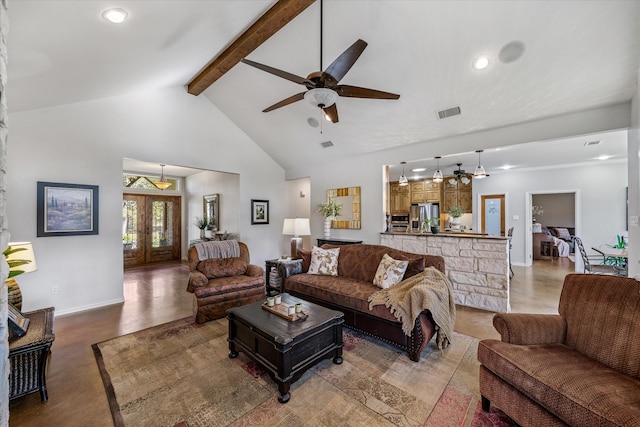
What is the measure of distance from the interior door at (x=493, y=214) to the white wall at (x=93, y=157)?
7.11 meters

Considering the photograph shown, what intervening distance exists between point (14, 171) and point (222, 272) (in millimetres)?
2958

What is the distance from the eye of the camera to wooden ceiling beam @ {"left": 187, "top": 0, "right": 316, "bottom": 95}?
2.74 meters

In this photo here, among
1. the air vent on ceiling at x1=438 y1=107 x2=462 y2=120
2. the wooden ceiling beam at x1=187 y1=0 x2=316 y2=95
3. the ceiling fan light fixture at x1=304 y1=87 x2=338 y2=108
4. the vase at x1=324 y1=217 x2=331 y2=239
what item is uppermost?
the wooden ceiling beam at x1=187 y1=0 x2=316 y2=95

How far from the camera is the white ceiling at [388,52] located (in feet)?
7.34

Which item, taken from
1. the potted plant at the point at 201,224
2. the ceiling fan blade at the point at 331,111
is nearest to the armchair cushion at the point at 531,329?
the ceiling fan blade at the point at 331,111

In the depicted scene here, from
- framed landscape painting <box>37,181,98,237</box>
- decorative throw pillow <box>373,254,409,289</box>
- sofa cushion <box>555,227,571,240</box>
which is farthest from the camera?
sofa cushion <box>555,227,571,240</box>

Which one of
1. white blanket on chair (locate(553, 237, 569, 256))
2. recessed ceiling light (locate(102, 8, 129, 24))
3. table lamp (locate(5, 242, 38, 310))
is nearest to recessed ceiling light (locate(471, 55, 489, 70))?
recessed ceiling light (locate(102, 8, 129, 24))

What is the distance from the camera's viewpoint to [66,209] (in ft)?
12.5

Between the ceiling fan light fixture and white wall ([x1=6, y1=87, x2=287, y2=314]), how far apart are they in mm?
3619

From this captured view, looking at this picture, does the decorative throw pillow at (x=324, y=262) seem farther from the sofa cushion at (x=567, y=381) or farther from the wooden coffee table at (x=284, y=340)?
the sofa cushion at (x=567, y=381)

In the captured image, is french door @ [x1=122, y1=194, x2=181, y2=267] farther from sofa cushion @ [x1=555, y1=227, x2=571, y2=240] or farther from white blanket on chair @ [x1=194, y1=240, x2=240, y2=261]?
sofa cushion @ [x1=555, y1=227, x2=571, y2=240]

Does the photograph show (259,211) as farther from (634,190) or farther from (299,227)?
(634,190)

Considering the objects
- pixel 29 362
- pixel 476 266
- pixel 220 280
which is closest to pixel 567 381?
pixel 476 266

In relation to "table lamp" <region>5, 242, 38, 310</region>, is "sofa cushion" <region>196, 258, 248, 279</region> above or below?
below
